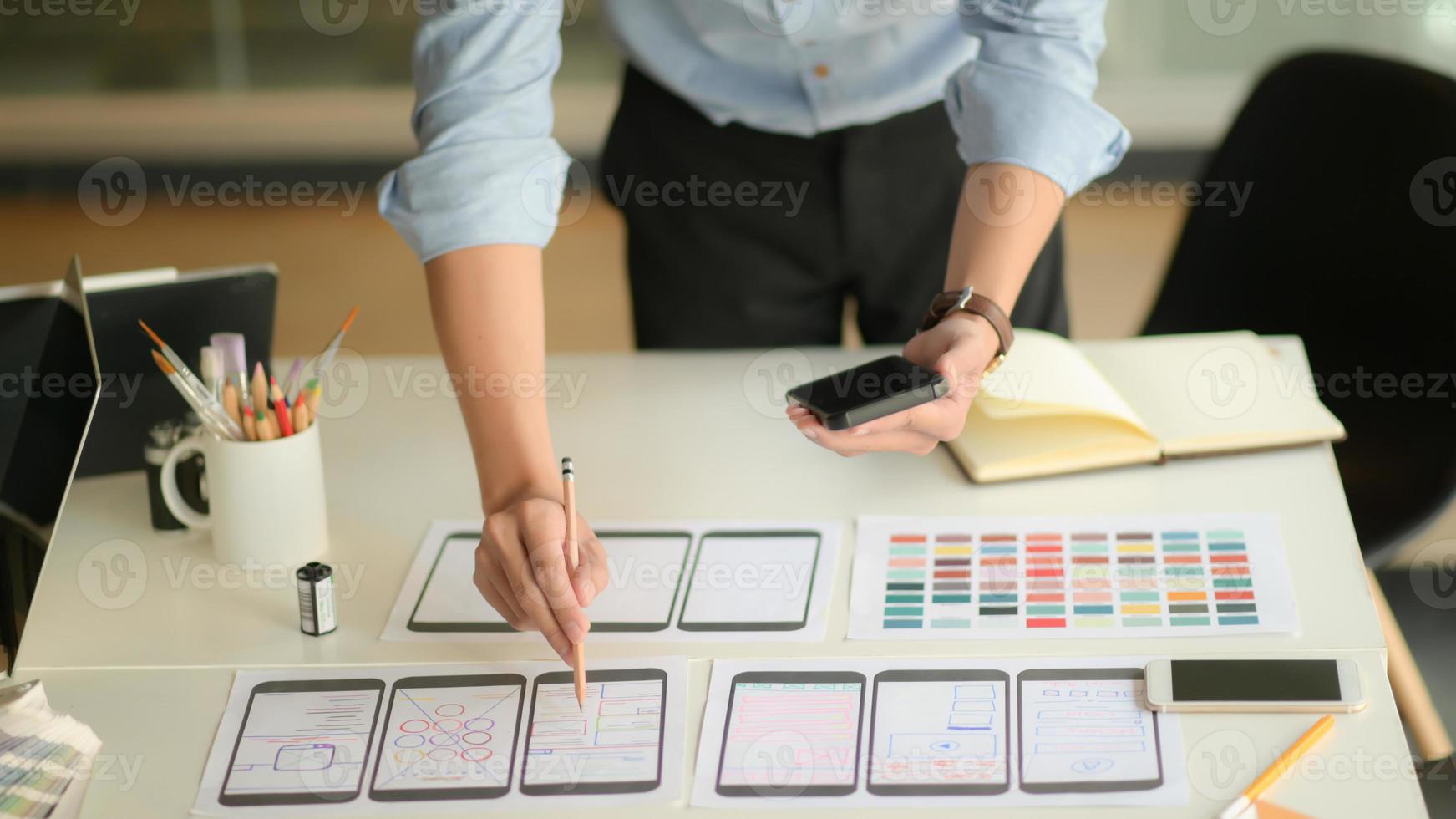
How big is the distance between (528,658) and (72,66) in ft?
11.6

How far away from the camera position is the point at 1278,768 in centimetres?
89

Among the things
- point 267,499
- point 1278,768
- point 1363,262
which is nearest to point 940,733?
point 1278,768

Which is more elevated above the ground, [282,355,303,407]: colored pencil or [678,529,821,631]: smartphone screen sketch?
[282,355,303,407]: colored pencil

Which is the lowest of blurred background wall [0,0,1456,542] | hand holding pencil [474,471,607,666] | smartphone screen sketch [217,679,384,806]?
smartphone screen sketch [217,679,384,806]

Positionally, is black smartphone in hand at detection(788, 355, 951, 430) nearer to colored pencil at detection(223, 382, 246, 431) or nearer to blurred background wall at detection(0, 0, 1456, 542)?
colored pencil at detection(223, 382, 246, 431)

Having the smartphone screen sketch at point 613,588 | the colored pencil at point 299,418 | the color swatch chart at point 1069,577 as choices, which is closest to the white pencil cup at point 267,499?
the colored pencil at point 299,418

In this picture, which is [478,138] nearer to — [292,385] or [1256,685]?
[292,385]

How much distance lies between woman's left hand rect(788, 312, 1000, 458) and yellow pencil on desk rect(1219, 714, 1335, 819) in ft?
1.14

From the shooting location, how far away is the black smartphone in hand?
106 centimetres

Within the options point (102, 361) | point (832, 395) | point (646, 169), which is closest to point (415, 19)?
point (646, 169)

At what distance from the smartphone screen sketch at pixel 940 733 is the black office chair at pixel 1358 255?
77cm

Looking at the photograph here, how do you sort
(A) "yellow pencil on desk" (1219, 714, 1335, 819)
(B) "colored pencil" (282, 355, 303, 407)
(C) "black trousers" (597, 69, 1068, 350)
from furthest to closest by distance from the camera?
(C) "black trousers" (597, 69, 1068, 350) → (B) "colored pencil" (282, 355, 303, 407) → (A) "yellow pencil on desk" (1219, 714, 1335, 819)

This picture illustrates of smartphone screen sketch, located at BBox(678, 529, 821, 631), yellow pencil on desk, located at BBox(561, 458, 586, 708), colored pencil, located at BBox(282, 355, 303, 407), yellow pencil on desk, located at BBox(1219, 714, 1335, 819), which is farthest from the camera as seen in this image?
colored pencil, located at BBox(282, 355, 303, 407)

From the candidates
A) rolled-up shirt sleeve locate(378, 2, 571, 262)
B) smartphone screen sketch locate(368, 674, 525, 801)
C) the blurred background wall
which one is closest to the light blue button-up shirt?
rolled-up shirt sleeve locate(378, 2, 571, 262)
